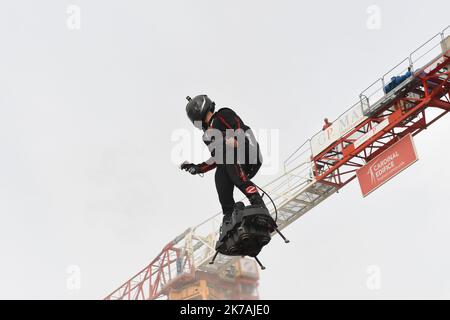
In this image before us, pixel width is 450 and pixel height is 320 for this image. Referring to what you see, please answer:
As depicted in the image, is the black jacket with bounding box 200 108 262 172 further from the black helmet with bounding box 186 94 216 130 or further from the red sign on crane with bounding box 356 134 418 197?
the red sign on crane with bounding box 356 134 418 197

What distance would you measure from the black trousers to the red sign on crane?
2101 cm

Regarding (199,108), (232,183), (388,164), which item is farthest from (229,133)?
(388,164)

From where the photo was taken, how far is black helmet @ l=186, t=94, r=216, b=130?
7172mm

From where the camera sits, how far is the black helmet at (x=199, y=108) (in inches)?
282

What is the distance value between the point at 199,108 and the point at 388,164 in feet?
73.9

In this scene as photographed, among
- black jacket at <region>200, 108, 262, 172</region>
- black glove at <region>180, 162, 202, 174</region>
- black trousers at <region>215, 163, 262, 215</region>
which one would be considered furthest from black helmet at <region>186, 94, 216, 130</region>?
black trousers at <region>215, 163, 262, 215</region>

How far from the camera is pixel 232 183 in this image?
724 centimetres

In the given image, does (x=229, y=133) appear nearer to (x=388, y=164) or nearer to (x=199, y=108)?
(x=199, y=108)

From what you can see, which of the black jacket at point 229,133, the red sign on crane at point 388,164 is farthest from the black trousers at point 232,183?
the red sign on crane at point 388,164

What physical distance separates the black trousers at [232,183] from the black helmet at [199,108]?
55 centimetres

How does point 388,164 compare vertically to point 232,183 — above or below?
above
